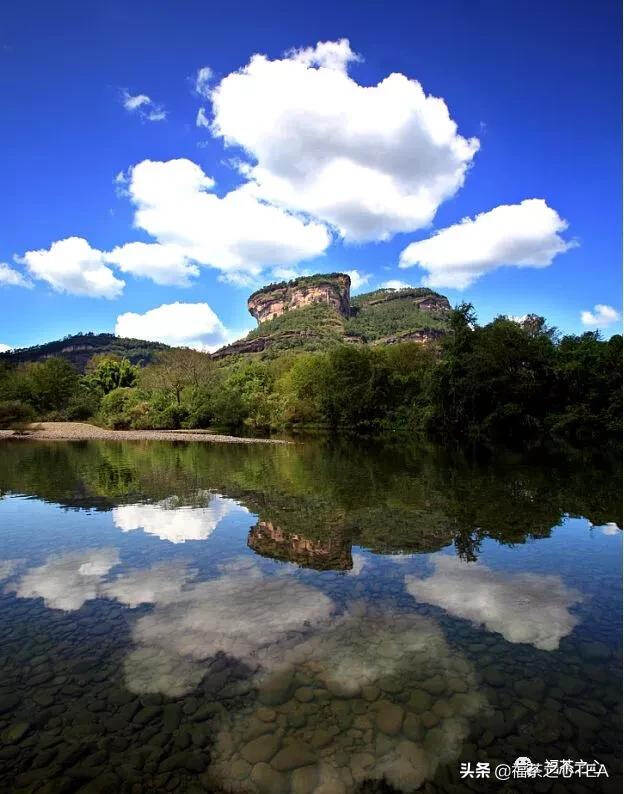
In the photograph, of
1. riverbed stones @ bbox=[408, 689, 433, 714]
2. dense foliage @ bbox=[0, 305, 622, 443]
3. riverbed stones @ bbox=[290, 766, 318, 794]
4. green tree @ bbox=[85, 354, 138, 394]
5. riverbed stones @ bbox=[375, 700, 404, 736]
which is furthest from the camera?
green tree @ bbox=[85, 354, 138, 394]

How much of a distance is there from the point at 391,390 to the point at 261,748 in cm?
6066

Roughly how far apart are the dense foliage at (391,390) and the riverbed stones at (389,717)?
137 ft

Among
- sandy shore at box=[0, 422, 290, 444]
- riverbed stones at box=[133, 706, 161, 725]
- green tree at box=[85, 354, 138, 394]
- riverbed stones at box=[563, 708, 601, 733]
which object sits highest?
green tree at box=[85, 354, 138, 394]

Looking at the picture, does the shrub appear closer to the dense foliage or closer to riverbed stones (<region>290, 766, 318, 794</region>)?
the dense foliage

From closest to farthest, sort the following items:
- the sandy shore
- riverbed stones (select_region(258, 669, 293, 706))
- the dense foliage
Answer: riverbed stones (select_region(258, 669, 293, 706)) → the dense foliage → the sandy shore

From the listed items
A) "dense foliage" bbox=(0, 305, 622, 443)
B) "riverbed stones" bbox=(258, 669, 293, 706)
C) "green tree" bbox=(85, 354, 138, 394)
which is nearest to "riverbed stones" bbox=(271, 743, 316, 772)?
"riverbed stones" bbox=(258, 669, 293, 706)

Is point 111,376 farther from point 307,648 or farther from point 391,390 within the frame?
Answer: point 307,648

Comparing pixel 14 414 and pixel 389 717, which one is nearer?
pixel 389 717

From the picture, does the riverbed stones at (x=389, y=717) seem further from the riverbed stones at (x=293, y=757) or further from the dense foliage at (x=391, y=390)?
the dense foliage at (x=391, y=390)

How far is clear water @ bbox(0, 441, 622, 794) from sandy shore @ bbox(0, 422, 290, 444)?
111 feet

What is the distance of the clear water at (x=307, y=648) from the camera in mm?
4648

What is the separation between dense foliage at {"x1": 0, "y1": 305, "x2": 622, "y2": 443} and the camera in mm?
45750

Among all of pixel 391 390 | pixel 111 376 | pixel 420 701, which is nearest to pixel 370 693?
pixel 420 701

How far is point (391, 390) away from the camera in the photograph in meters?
64.2
